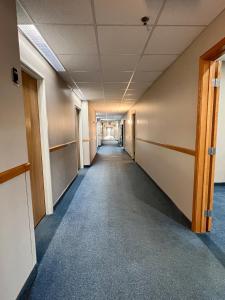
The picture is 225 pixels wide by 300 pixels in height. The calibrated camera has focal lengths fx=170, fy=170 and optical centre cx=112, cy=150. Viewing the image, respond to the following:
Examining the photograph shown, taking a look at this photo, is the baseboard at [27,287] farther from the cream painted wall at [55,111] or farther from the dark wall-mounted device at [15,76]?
the dark wall-mounted device at [15,76]

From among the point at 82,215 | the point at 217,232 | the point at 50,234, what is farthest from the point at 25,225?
the point at 217,232

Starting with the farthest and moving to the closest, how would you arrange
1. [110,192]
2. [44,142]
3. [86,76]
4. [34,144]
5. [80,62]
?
[110,192], [86,76], [80,62], [44,142], [34,144]

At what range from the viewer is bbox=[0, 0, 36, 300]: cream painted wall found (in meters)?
1.18

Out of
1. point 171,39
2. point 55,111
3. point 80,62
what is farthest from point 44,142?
point 171,39

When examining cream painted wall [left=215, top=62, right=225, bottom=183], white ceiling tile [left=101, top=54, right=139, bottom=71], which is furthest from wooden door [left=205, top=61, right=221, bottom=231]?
cream painted wall [left=215, top=62, right=225, bottom=183]

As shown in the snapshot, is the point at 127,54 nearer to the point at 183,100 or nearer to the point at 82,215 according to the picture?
the point at 183,100

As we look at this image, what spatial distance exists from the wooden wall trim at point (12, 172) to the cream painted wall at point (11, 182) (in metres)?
0.03

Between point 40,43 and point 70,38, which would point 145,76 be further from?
point 40,43

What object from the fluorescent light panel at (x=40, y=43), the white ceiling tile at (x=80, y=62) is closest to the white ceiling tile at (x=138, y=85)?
the white ceiling tile at (x=80, y=62)

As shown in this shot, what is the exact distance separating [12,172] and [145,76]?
3.24 metres

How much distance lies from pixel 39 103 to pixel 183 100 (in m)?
2.14

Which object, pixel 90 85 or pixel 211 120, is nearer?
pixel 211 120

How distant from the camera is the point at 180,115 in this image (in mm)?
2604

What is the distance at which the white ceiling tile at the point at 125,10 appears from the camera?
→ 1.49 meters
